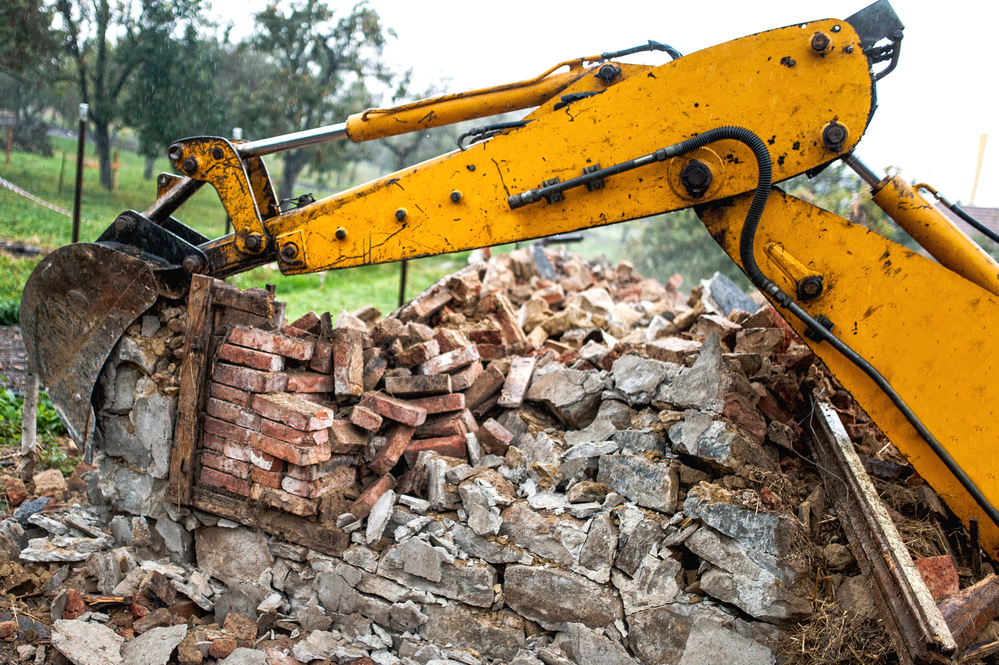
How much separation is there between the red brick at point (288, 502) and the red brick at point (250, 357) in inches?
25.5

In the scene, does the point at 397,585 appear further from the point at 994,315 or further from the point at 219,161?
the point at 994,315

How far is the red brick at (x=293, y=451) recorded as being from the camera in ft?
10.5

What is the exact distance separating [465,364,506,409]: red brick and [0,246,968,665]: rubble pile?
13 millimetres

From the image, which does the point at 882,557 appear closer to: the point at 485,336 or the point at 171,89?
the point at 485,336

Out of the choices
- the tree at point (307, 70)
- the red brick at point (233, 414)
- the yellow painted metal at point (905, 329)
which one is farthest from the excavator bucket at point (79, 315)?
the tree at point (307, 70)

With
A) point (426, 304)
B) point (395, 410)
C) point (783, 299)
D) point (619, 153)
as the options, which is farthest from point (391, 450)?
point (783, 299)

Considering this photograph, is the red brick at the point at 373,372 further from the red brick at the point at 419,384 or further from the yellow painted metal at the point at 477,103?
the yellow painted metal at the point at 477,103

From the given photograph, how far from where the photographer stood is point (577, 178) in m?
2.72

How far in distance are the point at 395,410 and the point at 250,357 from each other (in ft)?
2.74

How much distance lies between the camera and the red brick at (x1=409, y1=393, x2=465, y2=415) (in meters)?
3.71

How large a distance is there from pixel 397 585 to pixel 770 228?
2501 millimetres

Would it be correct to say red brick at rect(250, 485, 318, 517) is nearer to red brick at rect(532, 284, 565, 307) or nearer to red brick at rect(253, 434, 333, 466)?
red brick at rect(253, 434, 333, 466)

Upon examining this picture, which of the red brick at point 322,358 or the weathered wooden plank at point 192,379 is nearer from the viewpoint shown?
the weathered wooden plank at point 192,379

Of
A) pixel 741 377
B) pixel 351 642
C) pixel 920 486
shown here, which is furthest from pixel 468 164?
pixel 920 486
